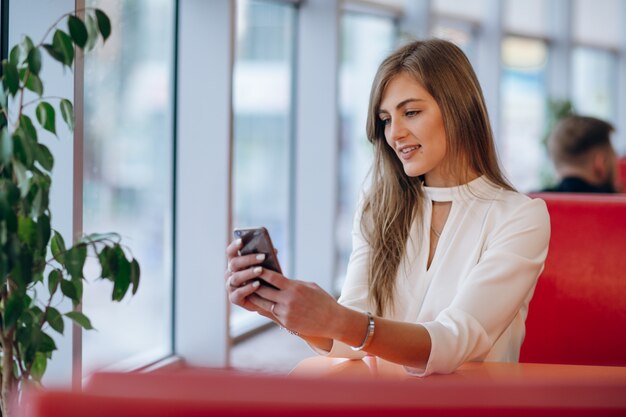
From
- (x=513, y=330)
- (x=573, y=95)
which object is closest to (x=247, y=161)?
(x=513, y=330)

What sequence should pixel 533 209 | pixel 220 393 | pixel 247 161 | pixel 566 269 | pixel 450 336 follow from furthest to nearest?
pixel 247 161, pixel 566 269, pixel 533 209, pixel 450 336, pixel 220 393

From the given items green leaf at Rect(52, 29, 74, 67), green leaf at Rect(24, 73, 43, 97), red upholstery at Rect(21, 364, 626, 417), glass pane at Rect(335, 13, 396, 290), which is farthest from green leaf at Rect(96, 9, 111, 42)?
glass pane at Rect(335, 13, 396, 290)

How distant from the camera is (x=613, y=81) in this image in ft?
42.0

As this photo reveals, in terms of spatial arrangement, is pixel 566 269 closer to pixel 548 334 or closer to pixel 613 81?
pixel 548 334

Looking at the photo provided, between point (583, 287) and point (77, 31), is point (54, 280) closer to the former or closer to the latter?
point (77, 31)

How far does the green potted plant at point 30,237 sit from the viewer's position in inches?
67.8

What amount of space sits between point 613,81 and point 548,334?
10947 millimetres

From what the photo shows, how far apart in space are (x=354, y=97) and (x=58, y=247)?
5.66m

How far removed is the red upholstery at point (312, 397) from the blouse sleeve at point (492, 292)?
0.88m

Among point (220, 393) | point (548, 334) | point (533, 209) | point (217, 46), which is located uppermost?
point (217, 46)

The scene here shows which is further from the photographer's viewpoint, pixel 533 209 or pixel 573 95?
pixel 573 95

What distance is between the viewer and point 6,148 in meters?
1.75

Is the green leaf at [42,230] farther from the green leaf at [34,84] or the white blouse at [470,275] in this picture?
the white blouse at [470,275]

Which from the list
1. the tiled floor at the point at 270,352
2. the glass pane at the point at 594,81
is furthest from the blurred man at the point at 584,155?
the glass pane at the point at 594,81
